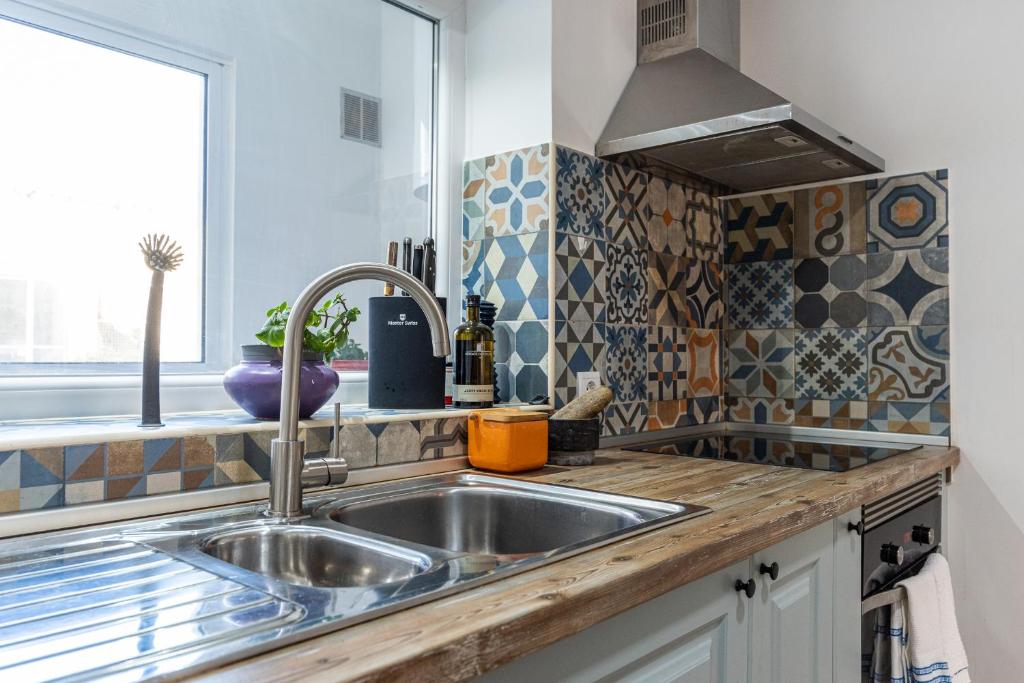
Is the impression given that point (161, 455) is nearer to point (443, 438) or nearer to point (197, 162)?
point (443, 438)

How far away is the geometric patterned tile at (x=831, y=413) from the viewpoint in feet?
7.09

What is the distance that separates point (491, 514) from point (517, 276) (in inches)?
26.5

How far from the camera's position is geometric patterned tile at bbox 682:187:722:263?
2305 millimetres

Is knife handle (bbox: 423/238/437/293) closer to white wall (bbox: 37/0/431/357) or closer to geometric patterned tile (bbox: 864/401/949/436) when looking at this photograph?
white wall (bbox: 37/0/431/357)

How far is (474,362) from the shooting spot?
5.73 feet

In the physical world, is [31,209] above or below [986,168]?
below

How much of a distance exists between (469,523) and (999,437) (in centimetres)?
138

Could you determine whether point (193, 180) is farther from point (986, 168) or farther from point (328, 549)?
point (986, 168)

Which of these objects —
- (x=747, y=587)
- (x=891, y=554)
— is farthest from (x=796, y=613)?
(x=891, y=554)

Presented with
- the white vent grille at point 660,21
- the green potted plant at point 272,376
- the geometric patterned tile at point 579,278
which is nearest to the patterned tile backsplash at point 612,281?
the geometric patterned tile at point 579,278

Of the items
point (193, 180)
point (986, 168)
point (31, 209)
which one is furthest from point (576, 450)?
point (986, 168)

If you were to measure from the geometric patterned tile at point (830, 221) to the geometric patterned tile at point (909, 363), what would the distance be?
0.84 feet

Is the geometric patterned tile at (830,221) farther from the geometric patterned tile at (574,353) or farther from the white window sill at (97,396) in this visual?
the white window sill at (97,396)

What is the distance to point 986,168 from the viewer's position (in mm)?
1967
